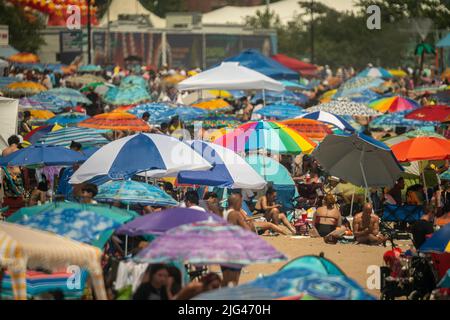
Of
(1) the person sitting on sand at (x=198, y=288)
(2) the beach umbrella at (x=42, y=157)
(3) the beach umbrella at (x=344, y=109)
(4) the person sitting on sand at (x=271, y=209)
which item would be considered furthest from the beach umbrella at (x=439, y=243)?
(3) the beach umbrella at (x=344, y=109)

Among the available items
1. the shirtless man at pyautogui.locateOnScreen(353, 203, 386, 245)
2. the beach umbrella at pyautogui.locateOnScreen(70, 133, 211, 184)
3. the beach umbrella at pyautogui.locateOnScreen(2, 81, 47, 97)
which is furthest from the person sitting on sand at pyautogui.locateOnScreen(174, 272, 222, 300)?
the beach umbrella at pyautogui.locateOnScreen(2, 81, 47, 97)

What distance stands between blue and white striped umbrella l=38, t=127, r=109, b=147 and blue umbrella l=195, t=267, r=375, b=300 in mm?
8719

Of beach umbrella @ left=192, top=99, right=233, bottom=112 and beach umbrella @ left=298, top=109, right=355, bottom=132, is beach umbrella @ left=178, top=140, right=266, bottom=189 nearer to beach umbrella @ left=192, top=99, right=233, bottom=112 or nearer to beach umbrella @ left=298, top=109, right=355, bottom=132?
beach umbrella @ left=298, top=109, right=355, bottom=132

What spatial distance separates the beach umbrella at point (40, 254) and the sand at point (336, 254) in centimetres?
312

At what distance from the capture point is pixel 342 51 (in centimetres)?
6700

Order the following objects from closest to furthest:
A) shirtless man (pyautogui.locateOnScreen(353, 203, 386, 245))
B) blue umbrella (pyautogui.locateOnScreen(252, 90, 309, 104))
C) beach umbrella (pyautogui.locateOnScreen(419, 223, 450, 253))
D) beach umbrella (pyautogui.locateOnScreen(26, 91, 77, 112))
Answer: beach umbrella (pyautogui.locateOnScreen(419, 223, 450, 253)), shirtless man (pyautogui.locateOnScreen(353, 203, 386, 245)), beach umbrella (pyautogui.locateOnScreen(26, 91, 77, 112)), blue umbrella (pyautogui.locateOnScreen(252, 90, 309, 104))

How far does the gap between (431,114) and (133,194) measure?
1123 cm

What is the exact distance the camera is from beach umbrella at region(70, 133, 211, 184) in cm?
1350

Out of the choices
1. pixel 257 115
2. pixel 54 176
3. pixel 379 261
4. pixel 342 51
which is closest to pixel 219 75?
pixel 257 115

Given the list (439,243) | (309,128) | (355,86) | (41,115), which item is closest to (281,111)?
(309,128)

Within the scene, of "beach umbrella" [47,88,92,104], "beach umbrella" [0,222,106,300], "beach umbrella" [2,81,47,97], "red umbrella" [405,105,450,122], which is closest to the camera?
"beach umbrella" [0,222,106,300]
